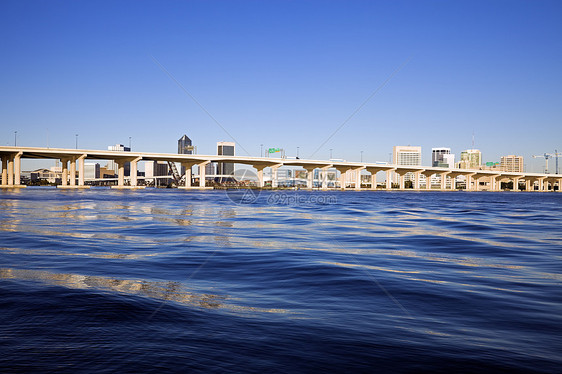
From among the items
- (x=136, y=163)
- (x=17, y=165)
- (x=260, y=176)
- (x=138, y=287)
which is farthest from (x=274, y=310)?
(x=260, y=176)

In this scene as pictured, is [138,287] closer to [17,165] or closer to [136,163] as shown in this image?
[17,165]

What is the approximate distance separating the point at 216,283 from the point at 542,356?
19.3ft

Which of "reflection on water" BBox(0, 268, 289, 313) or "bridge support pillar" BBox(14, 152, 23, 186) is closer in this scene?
"reflection on water" BBox(0, 268, 289, 313)

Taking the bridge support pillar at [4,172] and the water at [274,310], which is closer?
the water at [274,310]

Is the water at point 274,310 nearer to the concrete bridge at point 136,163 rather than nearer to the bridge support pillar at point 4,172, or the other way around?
the concrete bridge at point 136,163

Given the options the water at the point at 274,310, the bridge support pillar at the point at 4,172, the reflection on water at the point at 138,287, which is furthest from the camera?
the bridge support pillar at the point at 4,172

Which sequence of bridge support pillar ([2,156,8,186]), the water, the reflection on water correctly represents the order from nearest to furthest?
1. the water
2. the reflection on water
3. bridge support pillar ([2,156,8,186])

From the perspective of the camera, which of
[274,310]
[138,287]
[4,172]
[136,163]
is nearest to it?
[274,310]

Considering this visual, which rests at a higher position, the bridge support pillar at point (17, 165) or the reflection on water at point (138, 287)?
the bridge support pillar at point (17, 165)

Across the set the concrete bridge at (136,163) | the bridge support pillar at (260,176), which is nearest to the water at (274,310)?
the concrete bridge at (136,163)

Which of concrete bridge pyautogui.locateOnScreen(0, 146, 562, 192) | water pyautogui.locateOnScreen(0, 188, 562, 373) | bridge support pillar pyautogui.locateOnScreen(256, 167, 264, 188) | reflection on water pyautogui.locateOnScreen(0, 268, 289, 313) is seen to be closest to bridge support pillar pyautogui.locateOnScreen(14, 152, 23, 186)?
concrete bridge pyautogui.locateOnScreen(0, 146, 562, 192)

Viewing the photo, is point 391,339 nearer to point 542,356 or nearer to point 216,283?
point 542,356

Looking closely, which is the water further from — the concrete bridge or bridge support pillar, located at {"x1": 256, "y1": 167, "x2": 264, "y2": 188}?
bridge support pillar, located at {"x1": 256, "y1": 167, "x2": 264, "y2": 188}

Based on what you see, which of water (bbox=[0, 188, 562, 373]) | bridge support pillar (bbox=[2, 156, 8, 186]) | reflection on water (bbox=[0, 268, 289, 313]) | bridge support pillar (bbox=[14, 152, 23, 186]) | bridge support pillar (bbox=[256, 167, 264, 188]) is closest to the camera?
water (bbox=[0, 188, 562, 373])
